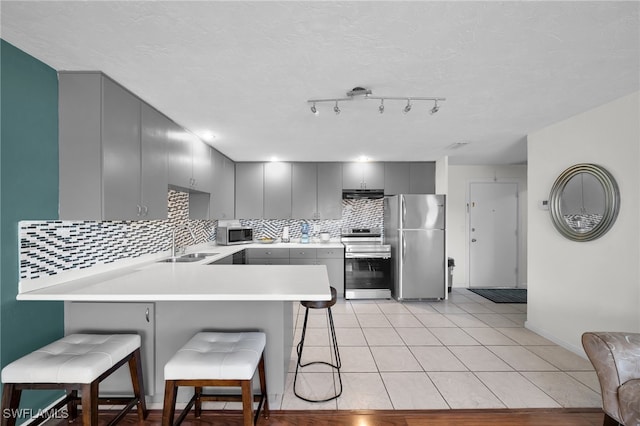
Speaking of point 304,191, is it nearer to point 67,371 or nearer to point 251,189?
point 251,189

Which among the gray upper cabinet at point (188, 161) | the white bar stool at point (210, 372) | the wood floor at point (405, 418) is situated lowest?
the wood floor at point (405, 418)

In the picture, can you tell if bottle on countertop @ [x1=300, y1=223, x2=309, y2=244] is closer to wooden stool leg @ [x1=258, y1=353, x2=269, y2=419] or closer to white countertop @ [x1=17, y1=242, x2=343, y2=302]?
white countertop @ [x1=17, y1=242, x2=343, y2=302]

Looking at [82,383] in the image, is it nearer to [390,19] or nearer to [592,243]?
[390,19]

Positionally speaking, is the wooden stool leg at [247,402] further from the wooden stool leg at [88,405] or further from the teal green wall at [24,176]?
the teal green wall at [24,176]

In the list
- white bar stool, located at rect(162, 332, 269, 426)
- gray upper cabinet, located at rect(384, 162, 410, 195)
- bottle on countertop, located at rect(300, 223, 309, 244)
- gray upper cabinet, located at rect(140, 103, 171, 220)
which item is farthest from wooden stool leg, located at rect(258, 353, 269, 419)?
gray upper cabinet, located at rect(384, 162, 410, 195)

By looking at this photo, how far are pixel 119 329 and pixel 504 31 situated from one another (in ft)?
9.42

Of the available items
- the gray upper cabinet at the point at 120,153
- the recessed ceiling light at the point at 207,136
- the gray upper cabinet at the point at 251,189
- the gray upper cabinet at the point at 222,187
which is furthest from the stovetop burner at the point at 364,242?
the gray upper cabinet at the point at 120,153

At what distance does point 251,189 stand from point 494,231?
4.40 m

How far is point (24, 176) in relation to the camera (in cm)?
173

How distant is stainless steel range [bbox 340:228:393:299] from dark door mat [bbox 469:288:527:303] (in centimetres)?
166

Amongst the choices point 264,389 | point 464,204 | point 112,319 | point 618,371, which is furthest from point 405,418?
point 464,204

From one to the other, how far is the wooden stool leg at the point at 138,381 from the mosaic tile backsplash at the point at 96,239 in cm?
81

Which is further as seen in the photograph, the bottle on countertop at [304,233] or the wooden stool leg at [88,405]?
the bottle on countertop at [304,233]

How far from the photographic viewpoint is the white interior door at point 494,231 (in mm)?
5336
